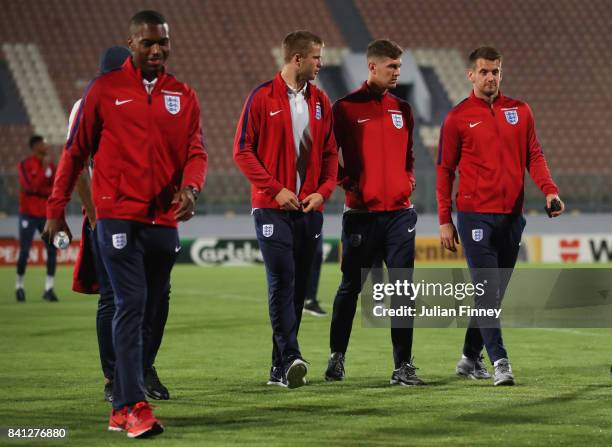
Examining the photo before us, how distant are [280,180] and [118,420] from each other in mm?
2024

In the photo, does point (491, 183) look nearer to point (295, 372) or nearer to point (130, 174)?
point (295, 372)

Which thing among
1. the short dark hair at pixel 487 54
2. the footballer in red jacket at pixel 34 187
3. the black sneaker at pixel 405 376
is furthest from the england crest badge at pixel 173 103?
the footballer in red jacket at pixel 34 187

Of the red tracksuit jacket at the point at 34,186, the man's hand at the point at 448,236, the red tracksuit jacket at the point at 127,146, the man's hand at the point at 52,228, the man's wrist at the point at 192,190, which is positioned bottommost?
the man's hand at the point at 448,236

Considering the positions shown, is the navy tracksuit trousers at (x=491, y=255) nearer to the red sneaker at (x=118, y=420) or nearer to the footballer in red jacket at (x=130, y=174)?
the footballer in red jacket at (x=130, y=174)

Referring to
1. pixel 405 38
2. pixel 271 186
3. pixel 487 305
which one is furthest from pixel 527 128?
pixel 405 38

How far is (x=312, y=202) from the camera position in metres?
6.85

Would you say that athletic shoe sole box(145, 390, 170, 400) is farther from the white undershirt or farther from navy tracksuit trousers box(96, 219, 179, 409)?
the white undershirt

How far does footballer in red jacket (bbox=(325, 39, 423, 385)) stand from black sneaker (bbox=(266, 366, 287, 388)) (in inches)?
27.4

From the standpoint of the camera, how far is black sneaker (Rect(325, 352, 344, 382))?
24.5 feet

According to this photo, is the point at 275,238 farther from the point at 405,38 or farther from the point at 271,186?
the point at 405,38

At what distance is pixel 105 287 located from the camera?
6.39 m

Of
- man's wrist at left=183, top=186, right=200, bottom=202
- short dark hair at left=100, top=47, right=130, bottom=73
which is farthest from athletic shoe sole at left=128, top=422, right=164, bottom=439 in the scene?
short dark hair at left=100, top=47, right=130, bottom=73

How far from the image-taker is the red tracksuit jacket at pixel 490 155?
287 inches

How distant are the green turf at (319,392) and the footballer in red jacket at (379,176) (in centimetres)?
74
